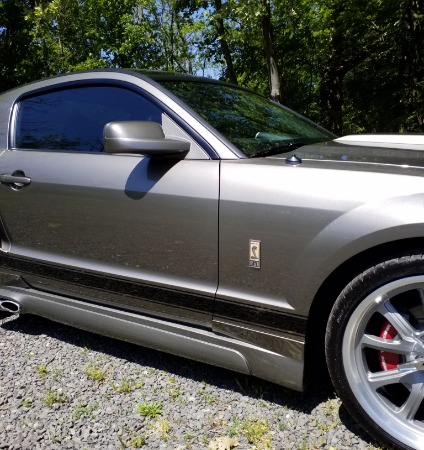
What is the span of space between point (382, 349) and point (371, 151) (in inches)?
35.0

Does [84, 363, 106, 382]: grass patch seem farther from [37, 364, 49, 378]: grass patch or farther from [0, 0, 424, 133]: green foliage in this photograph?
[0, 0, 424, 133]: green foliage

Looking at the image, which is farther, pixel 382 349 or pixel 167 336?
pixel 167 336

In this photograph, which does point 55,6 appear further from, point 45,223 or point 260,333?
point 260,333

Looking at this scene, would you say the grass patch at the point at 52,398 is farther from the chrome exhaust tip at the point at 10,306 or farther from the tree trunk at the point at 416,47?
the tree trunk at the point at 416,47

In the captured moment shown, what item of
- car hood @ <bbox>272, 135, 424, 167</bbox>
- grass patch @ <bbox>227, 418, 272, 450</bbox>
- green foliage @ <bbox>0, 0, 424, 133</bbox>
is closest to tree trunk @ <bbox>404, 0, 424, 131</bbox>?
green foliage @ <bbox>0, 0, 424, 133</bbox>

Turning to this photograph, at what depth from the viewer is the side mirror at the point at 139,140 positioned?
201 centimetres

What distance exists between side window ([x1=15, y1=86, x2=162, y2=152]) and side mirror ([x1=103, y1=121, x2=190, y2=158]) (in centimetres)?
27

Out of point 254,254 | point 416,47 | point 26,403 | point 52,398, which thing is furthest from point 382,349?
point 416,47

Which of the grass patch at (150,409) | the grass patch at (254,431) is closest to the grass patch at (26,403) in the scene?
the grass patch at (150,409)

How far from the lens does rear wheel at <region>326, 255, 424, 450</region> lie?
169 centimetres

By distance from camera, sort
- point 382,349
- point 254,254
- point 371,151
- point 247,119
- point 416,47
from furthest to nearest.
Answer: point 416,47 → point 247,119 → point 371,151 → point 254,254 → point 382,349

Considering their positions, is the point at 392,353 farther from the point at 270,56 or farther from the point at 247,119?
the point at 270,56

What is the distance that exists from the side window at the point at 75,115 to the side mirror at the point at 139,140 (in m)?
0.27

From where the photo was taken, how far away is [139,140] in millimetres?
2006
